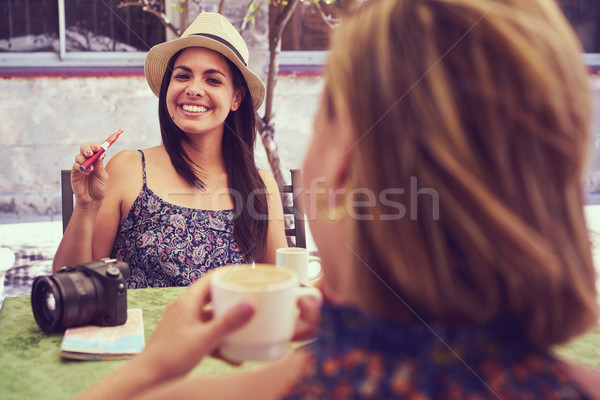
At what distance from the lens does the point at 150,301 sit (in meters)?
1.55

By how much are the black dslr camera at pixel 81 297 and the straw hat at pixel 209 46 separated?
109 centimetres

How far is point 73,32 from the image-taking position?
6883 mm

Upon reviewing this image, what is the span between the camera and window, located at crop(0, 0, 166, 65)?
265 inches

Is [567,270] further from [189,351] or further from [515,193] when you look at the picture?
[189,351]

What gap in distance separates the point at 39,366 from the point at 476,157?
0.96m

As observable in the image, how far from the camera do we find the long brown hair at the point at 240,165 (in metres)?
2.16

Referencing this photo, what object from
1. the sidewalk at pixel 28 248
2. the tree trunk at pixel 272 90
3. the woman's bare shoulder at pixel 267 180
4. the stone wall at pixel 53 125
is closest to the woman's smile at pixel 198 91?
the woman's bare shoulder at pixel 267 180

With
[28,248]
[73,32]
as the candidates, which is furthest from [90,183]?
[73,32]

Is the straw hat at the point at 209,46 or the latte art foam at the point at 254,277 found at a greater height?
the straw hat at the point at 209,46

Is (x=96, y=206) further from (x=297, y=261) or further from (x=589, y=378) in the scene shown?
(x=589, y=378)

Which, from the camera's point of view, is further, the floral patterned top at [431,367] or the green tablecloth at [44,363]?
the green tablecloth at [44,363]

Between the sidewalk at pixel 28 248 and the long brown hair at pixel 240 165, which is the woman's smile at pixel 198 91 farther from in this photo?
the sidewalk at pixel 28 248

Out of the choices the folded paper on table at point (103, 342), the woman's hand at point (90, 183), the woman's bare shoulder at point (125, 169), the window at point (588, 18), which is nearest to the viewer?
the folded paper on table at point (103, 342)

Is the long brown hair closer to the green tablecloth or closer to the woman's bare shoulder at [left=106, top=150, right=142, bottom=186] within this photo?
the woman's bare shoulder at [left=106, top=150, right=142, bottom=186]
